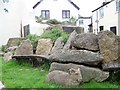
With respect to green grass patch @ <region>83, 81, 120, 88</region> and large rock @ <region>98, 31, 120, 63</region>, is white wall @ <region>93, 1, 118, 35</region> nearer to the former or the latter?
large rock @ <region>98, 31, 120, 63</region>

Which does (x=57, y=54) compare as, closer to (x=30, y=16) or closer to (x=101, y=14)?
(x=30, y=16)

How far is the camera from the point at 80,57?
9.29m

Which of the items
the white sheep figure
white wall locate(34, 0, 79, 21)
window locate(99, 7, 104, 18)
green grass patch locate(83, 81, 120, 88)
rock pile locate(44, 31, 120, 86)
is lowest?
green grass patch locate(83, 81, 120, 88)

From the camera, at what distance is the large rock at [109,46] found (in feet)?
31.3

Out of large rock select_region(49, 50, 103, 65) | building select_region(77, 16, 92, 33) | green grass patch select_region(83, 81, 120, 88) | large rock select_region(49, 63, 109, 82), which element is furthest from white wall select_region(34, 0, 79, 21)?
green grass patch select_region(83, 81, 120, 88)

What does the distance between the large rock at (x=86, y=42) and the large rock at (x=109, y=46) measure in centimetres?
23

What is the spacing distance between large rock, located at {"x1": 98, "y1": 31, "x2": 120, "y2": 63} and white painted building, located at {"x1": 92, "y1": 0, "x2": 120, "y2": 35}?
17.3 metres

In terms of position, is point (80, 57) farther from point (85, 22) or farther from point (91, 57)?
point (85, 22)

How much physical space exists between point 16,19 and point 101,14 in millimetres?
12376

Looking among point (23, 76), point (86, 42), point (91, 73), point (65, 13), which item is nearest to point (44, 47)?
point (23, 76)

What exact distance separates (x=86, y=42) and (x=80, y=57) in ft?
2.31

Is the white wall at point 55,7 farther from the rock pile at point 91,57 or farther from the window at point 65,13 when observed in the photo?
the rock pile at point 91,57

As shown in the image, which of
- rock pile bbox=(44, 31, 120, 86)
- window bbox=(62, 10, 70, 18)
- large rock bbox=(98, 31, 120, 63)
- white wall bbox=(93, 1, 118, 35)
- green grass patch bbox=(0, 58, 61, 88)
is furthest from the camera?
window bbox=(62, 10, 70, 18)

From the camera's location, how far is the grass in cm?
866
